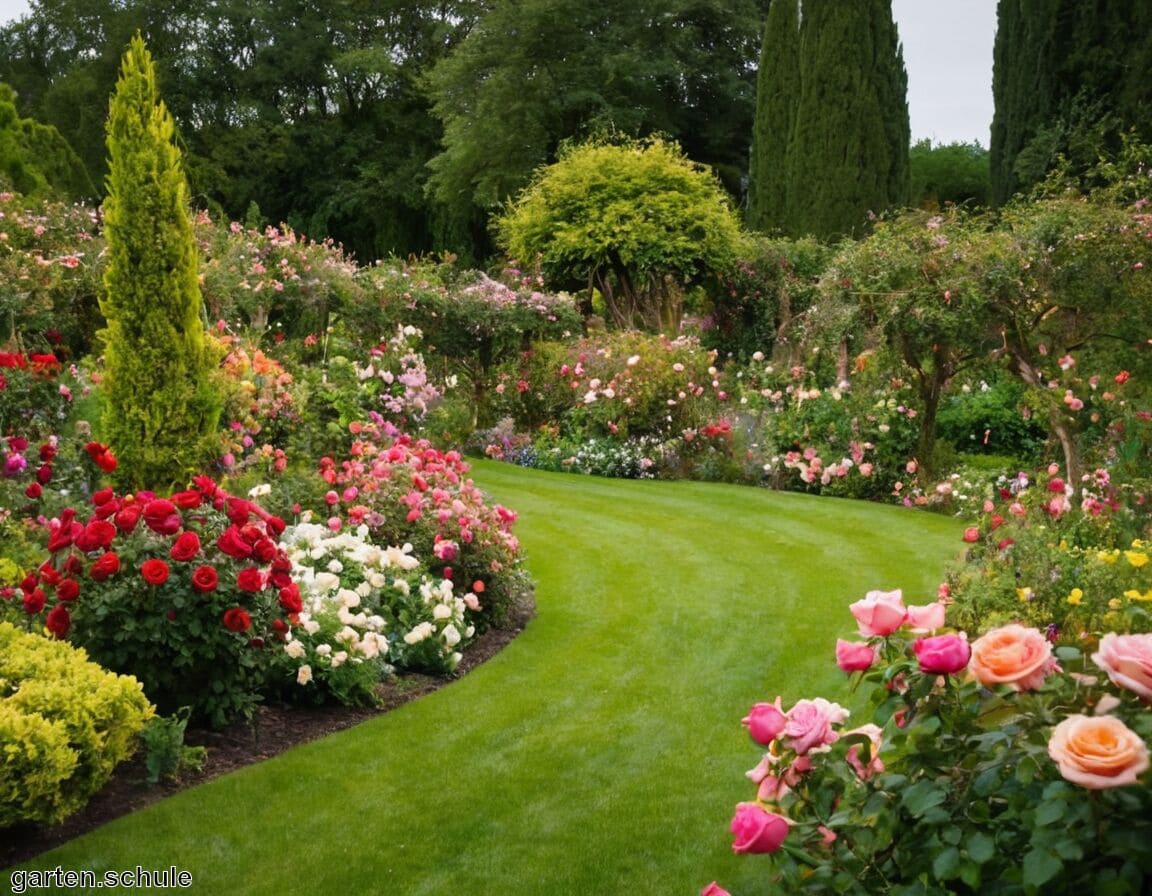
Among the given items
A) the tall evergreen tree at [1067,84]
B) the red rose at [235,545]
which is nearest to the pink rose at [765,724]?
the red rose at [235,545]

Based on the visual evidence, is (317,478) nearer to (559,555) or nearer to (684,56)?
(559,555)

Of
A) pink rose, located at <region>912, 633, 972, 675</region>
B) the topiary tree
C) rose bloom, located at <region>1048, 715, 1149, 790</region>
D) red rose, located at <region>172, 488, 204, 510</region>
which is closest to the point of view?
rose bloom, located at <region>1048, 715, 1149, 790</region>

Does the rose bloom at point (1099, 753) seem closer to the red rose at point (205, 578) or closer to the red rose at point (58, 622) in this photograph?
the red rose at point (205, 578)

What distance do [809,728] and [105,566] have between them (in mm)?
2865

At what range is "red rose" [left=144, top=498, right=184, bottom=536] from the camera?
4414 millimetres

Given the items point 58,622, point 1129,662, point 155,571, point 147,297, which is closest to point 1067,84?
point 147,297

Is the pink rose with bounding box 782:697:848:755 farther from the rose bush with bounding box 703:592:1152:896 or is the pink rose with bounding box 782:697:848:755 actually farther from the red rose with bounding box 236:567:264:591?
the red rose with bounding box 236:567:264:591

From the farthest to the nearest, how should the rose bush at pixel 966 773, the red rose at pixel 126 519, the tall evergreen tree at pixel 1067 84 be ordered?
the tall evergreen tree at pixel 1067 84
the red rose at pixel 126 519
the rose bush at pixel 966 773

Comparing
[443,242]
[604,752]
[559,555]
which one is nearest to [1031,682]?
[604,752]

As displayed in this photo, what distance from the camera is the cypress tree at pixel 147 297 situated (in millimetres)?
7051

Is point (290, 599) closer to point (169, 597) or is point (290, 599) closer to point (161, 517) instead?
point (169, 597)

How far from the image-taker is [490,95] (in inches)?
1056

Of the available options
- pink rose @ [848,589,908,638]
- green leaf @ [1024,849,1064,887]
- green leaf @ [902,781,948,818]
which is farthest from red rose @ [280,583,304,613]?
green leaf @ [1024,849,1064,887]

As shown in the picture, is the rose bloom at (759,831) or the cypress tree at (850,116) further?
the cypress tree at (850,116)
